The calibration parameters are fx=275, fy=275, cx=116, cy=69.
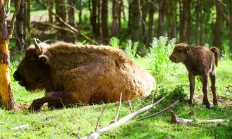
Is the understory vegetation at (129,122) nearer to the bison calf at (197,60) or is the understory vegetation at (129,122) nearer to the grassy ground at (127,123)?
the grassy ground at (127,123)

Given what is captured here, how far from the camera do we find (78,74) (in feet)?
20.7

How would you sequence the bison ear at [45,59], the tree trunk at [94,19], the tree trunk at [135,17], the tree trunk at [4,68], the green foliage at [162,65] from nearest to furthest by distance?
the tree trunk at [4,68] < the bison ear at [45,59] < the green foliage at [162,65] < the tree trunk at [135,17] < the tree trunk at [94,19]

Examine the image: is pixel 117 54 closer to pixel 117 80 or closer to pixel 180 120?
pixel 117 80

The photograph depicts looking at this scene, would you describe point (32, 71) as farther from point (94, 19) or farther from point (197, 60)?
point (94, 19)

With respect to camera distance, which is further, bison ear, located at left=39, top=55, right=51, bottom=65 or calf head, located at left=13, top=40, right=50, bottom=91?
calf head, located at left=13, top=40, right=50, bottom=91

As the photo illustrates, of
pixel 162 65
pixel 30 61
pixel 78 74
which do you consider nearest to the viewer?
pixel 78 74

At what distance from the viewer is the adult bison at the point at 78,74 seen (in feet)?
20.4

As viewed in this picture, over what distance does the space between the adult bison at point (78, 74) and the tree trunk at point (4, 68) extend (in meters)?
0.57

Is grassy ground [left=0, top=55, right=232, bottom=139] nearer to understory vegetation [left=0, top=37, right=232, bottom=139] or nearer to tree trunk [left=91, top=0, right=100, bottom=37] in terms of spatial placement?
understory vegetation [left=0, top=37, right=232, bottom=139]

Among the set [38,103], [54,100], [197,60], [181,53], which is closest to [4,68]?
[38,103]

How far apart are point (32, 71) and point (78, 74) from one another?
1.22m

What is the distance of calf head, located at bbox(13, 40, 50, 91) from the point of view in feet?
21.7

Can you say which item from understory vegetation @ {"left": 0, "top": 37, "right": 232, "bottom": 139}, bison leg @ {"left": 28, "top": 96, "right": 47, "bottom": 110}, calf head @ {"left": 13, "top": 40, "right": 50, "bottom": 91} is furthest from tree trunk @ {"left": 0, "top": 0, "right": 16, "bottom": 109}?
calf head @ {"left": 13, "top": 40, "right": 50, "bottom": 91}

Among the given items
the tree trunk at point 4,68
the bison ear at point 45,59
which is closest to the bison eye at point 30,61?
the bison ear at point 45,59
